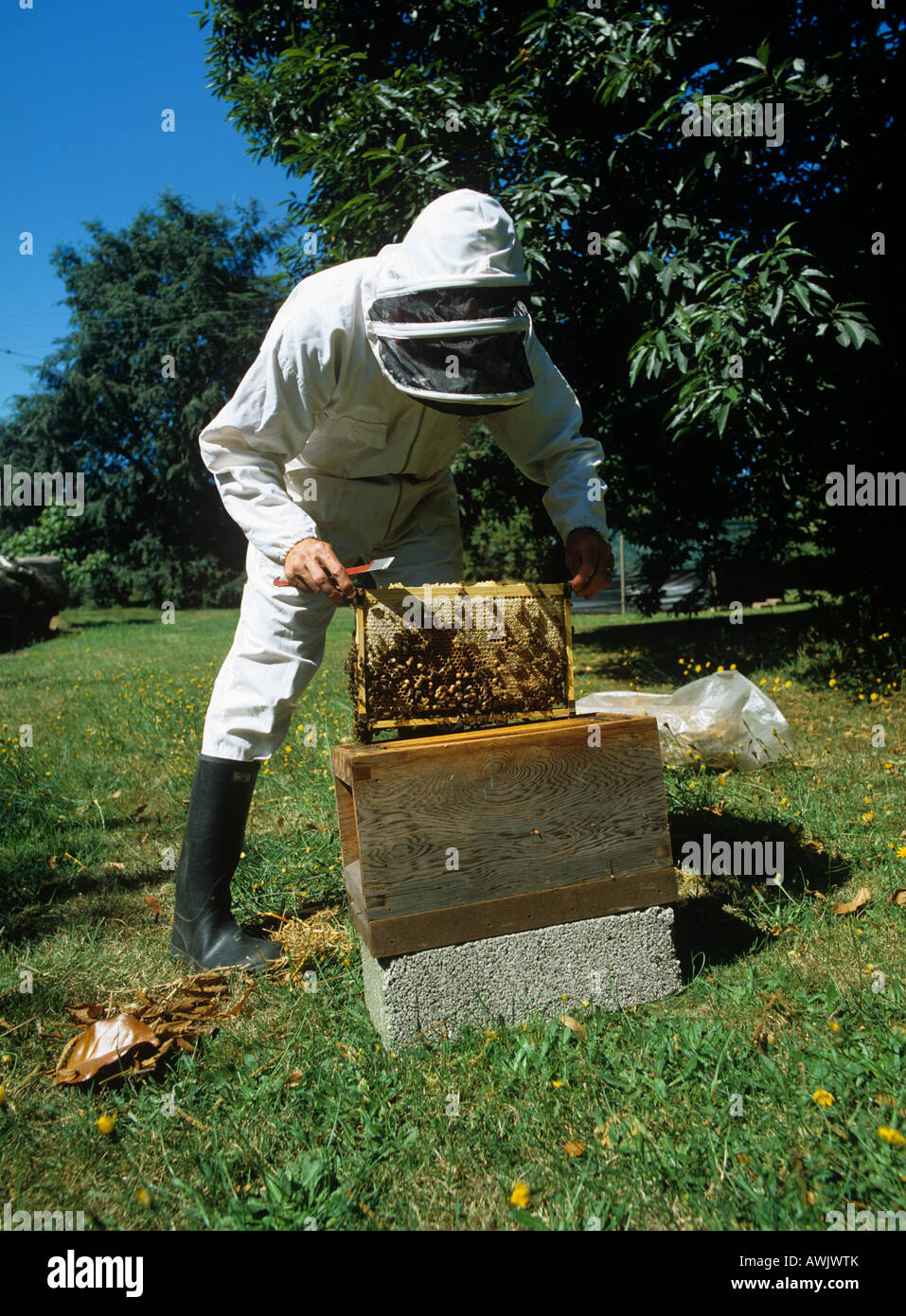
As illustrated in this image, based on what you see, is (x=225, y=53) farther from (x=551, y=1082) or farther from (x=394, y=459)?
(x=551, y=1082)

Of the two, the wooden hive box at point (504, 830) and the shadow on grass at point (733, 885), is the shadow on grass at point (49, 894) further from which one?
the shadow on grass at point (733, 885)

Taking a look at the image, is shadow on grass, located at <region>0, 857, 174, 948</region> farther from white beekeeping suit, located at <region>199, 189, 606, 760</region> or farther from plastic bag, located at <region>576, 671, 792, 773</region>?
plastic bag, located at <region>576, 671, 792, 773</region>

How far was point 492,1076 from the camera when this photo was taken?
6.45ft

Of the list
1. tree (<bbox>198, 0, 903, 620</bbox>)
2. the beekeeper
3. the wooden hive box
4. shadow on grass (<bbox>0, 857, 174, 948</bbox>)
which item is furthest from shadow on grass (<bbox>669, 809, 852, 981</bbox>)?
tree (<bbox>198, 0, 903, 620</bbox>)

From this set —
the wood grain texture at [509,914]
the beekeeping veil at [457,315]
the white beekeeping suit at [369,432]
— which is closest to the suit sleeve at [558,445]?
the white beekeeping suit at [369,432]

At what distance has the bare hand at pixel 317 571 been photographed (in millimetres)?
2059

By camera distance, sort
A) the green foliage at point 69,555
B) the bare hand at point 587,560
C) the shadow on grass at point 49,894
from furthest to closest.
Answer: the green foliage at point 69,555, the shadow on grass at point 49,894, the bare hand at point 587,560

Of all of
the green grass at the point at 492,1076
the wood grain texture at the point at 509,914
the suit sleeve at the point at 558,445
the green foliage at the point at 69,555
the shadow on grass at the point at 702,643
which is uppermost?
the green foliage at the point at 69,555

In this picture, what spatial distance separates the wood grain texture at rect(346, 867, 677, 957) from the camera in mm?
2051

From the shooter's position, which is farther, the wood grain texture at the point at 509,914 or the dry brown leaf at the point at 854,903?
the dry brown leaf at the point at 854,903

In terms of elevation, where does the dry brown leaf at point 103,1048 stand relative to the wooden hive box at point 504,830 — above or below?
below

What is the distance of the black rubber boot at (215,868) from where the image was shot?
8.21 ft

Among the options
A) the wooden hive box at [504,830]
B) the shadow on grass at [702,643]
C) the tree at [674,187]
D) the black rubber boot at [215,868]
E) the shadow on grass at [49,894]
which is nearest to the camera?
the wooden hive box at [504,830]
